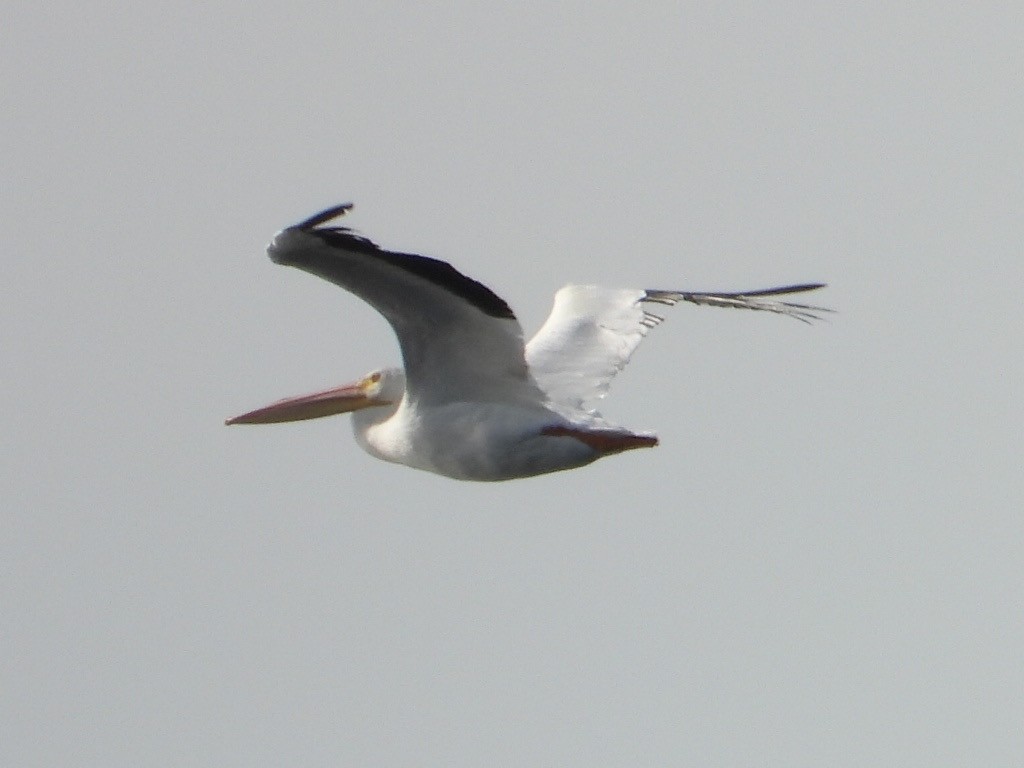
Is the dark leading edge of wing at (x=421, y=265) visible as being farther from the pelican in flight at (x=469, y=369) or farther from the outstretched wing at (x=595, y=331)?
the outstretched wing at (x=595, y=331)

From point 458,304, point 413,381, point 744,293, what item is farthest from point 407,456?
point 744,293

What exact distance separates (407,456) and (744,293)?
294 cm

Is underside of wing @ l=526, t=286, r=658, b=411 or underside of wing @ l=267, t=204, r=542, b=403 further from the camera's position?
underside of wing @ l=526, t=286, r=658, b=411

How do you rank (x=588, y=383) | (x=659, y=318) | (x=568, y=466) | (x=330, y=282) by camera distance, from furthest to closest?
(x=659, y=318)
(x=588, y=383)
(x=568, y=466)
(x=330, y=282)

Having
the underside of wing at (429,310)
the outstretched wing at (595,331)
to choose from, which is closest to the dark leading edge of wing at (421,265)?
the underside of wing at (429,310)

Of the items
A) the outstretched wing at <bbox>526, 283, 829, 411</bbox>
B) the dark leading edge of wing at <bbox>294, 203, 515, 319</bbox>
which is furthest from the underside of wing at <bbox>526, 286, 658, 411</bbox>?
the dark leading edge of wing at <bbox>294, 203, 515, 319</bbox>

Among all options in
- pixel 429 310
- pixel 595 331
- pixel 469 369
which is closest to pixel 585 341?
pixel 595 331

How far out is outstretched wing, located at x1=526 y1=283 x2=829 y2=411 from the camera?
14328 millimetres

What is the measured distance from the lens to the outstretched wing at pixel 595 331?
47.0 ft

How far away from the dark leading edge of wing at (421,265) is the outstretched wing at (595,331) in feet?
4.49

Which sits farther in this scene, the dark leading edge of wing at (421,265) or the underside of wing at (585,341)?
the underside of wing at (585,341)

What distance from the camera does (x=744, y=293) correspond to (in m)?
15.4

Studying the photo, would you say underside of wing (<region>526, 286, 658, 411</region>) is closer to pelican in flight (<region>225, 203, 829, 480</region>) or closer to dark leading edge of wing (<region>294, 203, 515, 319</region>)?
pelican in flight (<region>225, 203, 829, 480</region>)

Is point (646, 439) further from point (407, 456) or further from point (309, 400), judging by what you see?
point (309, 400)
